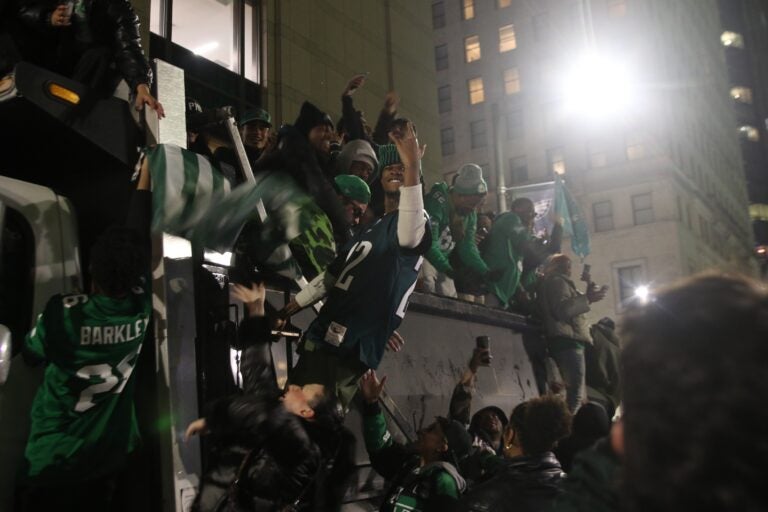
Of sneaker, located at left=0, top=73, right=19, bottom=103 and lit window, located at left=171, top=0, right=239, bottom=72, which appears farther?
lit window, located at left=171, top=0, right=239, bottom=72

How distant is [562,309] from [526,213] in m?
1.50

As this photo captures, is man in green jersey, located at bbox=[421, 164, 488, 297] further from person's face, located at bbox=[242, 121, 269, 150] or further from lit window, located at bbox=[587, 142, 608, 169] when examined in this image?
lit window, located at bbox=[587, 142, 608, 169]

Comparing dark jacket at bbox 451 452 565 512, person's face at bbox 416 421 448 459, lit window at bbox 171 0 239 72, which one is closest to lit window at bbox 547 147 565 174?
lit window at bbox 171 0 239 72

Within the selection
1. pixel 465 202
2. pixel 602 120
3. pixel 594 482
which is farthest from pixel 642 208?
pixel 594 482

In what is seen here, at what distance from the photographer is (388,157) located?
21.0 feet

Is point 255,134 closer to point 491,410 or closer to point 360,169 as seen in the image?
point 360,169

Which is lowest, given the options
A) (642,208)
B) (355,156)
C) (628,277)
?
(355,156)

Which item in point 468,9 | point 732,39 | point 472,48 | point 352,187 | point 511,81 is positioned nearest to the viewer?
point 352,187

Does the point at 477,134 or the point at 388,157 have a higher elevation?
the point at 477,134

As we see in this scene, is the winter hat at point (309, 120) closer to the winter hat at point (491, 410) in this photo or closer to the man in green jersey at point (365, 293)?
the man in green jersey at point (365, 293)

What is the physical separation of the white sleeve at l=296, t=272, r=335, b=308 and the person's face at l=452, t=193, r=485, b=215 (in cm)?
305

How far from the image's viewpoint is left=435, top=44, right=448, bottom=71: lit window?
2080 inches

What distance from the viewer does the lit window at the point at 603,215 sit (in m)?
44.8

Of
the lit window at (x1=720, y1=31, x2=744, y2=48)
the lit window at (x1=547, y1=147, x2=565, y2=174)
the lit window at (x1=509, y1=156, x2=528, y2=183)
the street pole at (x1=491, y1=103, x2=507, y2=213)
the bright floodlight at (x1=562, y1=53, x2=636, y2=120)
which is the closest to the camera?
the street pole at (x1=491, y1=103, x2=507, y2=213)
